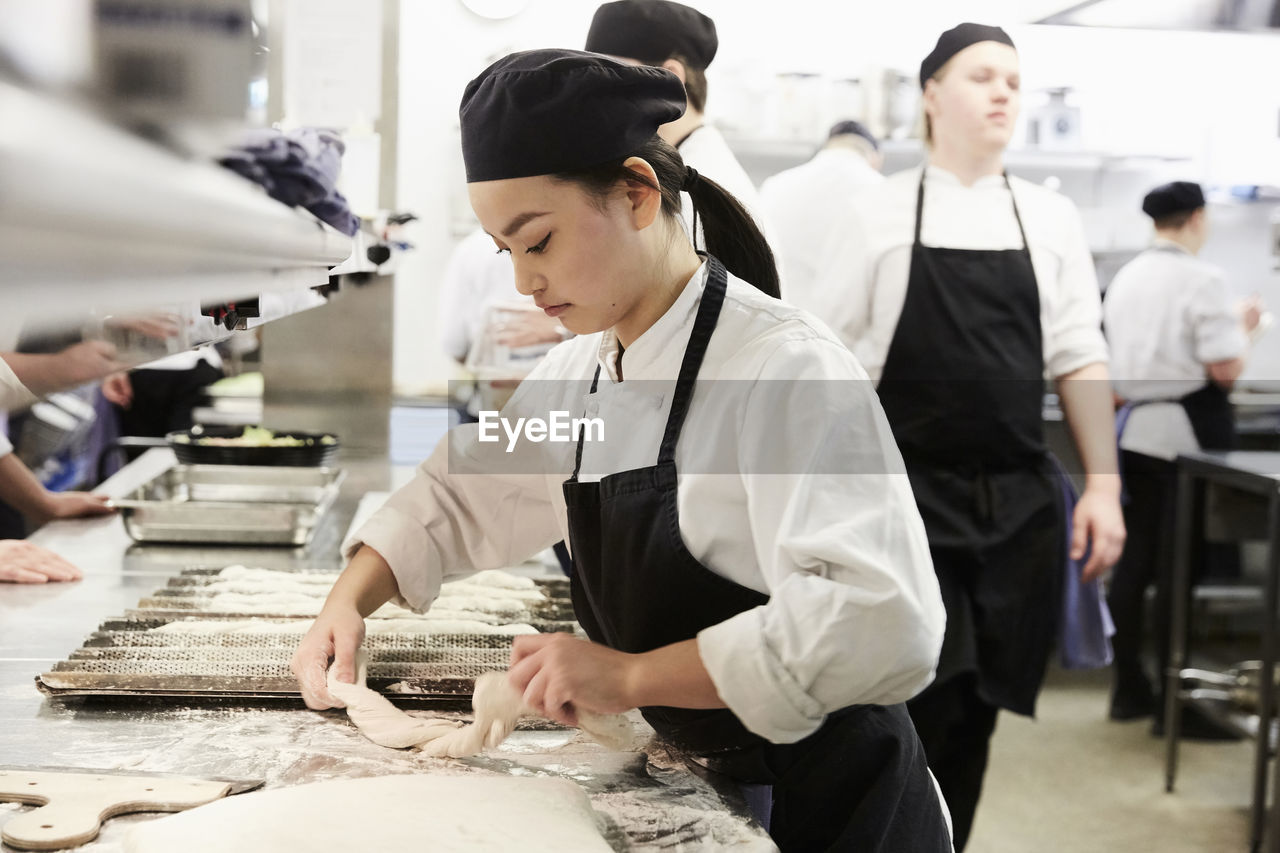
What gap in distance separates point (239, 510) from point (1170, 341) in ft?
10.7

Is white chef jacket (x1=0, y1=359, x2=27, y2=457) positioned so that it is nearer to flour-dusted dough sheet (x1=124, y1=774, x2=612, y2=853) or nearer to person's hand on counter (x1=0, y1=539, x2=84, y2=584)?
flour-dusted dough sheet (x1=124, y1=774, x2=612, y2=853)

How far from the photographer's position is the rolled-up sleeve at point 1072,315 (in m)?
2.36

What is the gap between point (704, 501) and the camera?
109cm

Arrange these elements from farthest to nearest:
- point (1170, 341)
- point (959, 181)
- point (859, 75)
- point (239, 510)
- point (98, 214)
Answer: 1. point (859, 75)
2. point (1170, 341)
3. point (959, 181)
4. point (239, 510)
5. point (98, 214)

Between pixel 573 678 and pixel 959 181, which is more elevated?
pixel 959 181

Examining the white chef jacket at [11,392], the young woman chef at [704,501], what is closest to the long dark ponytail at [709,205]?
Answer: the young woman chef at [704,501]

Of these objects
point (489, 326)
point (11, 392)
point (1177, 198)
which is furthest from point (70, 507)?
point (1177, 198)

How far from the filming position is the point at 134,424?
4574 mm

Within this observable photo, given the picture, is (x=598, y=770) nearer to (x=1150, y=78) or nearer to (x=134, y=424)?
(x=134, y=424)

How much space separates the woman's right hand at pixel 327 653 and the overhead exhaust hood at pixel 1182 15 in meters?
1.39

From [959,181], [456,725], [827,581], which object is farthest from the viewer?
[959,181]

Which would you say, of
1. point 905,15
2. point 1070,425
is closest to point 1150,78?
point 905,15

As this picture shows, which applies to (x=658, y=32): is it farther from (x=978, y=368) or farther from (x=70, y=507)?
(x=70, y=507)

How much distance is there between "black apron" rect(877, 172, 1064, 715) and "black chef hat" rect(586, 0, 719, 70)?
63 cm
